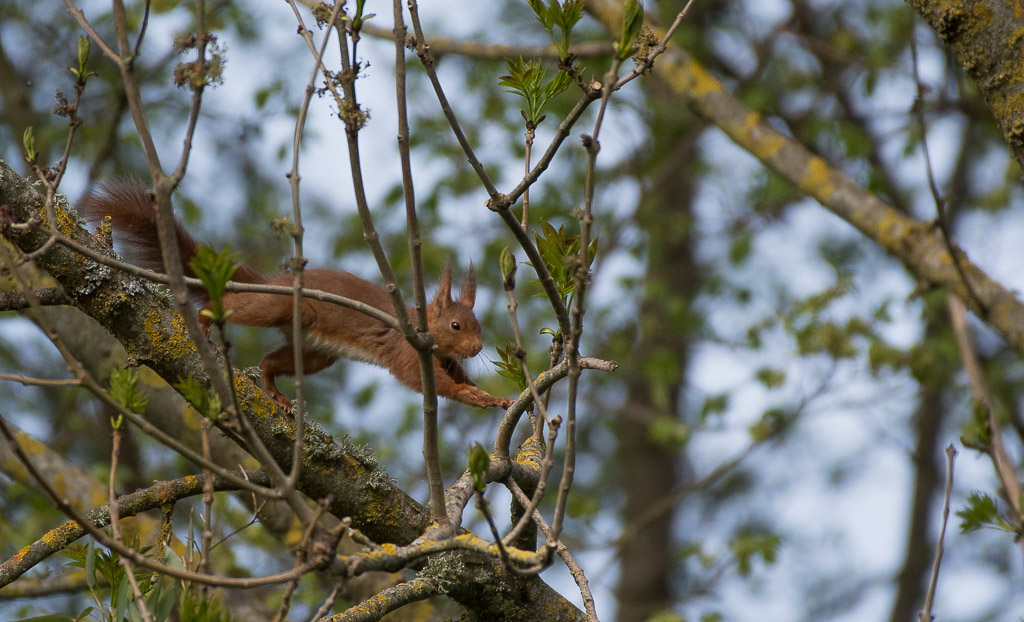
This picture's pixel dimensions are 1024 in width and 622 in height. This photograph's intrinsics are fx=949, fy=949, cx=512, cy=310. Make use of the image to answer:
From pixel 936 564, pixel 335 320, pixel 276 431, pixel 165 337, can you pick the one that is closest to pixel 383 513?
pixel 276 431

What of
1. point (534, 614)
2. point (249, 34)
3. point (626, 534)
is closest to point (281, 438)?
point (534, 614)

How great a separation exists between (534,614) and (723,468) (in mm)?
2915

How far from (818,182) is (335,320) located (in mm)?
2016

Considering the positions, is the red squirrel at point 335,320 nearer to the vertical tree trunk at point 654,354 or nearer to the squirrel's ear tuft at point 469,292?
the squirrel's ear tuft at point 469,292

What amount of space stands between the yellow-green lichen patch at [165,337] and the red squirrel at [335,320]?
53.1 inches

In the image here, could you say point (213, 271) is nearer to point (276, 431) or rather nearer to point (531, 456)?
point (276, 431)

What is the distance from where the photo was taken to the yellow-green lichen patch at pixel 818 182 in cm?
341

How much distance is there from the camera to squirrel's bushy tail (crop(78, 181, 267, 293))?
10.7ft

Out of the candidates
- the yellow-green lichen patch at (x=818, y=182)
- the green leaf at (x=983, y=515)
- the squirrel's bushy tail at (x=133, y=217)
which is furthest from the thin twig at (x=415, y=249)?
the yellow-green lichen patch at (x=818, y=182)

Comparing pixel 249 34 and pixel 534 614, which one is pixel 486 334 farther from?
pixel 534 614

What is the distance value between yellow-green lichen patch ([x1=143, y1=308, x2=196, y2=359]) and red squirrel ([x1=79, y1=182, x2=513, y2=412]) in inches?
53.1

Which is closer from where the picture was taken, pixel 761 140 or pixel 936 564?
pixel 936 564

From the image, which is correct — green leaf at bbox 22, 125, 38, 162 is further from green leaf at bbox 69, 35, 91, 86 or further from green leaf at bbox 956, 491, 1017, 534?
green leaf at bbox 956, 491, 1017, 534

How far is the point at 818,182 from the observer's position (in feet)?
11.2
